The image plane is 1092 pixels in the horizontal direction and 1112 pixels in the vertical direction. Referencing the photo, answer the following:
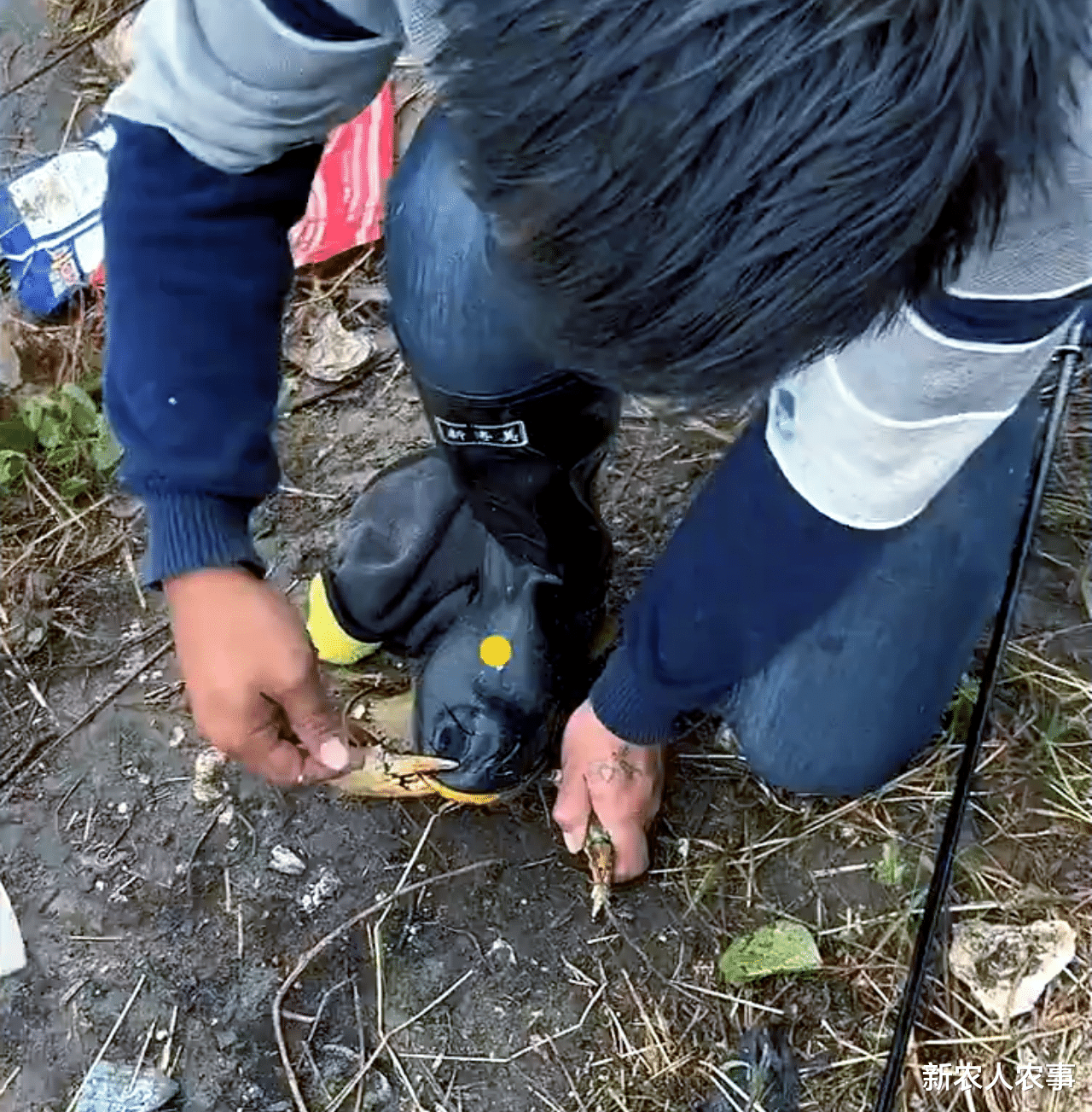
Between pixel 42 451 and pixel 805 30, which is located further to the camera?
pixel 42 451

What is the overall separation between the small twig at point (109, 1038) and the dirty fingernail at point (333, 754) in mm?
387

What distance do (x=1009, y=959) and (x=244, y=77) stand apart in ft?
3.08

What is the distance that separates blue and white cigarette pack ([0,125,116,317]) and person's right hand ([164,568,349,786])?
2.23ft

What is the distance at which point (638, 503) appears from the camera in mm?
1436

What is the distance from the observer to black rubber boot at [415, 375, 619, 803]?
3.84 ft

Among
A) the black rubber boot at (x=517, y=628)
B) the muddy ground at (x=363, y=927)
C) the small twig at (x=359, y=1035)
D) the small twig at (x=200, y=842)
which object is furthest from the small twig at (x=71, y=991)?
the black rubber boot at (x=517, y=628)

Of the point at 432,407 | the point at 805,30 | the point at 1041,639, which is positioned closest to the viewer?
the point at 805,30

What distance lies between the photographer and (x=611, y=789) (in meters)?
1.24

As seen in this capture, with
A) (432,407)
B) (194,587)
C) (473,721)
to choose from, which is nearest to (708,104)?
(194,587)

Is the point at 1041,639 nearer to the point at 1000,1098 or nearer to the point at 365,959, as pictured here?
the point at 1000,1098

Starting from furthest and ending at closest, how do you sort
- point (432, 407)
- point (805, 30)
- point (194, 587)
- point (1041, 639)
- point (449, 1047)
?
point (1041, 639), point (449, 1047), point (432, 407), point (194, 587), point (805, 30)

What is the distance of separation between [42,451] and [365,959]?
581mm

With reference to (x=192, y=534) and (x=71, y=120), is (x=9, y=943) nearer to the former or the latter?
(x=192, y=534)

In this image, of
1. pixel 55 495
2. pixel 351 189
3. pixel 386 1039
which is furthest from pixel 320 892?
pixel 351 189
